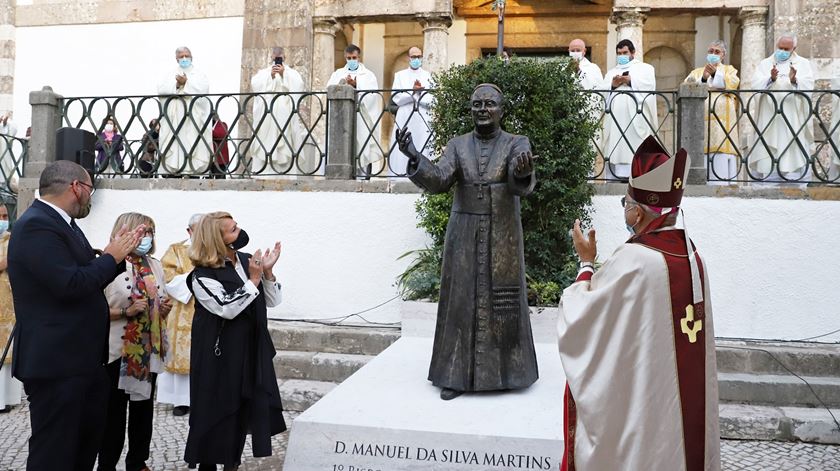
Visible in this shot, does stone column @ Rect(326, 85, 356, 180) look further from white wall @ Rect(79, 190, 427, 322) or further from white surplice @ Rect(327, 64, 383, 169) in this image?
white wall @ Rect(79, 190, 427, 322)

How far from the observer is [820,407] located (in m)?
6.57

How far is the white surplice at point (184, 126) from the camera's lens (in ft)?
31.3

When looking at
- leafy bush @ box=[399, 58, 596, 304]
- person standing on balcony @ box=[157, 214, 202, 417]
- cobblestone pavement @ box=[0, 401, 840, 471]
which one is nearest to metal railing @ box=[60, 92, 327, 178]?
leafy bush @ box=[399, 58, 596, 304]

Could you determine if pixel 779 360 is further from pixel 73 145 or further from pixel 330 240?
pixel 73 145

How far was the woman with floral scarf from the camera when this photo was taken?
479 centimetres

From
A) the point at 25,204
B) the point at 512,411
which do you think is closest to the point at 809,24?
the point at 512,411

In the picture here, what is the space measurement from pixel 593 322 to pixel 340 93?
6350 millimetres

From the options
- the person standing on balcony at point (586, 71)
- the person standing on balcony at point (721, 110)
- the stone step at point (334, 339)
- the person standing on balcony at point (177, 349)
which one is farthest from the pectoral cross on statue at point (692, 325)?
the person standing on balcony at point (586, 71)

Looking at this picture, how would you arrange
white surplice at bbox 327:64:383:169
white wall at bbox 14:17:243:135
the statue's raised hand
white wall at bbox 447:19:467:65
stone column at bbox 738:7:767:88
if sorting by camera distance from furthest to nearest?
white wall at bbox 447:19:467:65 < white wall at bbox 14:17:243:135 < stone column at bbox 738:7:767:88 < white surplice at bbox 327:64:383:169 < the statue's raised hand

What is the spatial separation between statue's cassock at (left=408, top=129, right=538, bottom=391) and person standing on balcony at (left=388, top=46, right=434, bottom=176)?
3906 mm

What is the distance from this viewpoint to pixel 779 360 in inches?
277

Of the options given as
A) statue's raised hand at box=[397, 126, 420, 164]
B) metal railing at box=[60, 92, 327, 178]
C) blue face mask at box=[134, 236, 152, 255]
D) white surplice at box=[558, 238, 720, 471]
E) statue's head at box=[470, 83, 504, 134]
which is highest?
metal railing at box=[60, 92, 327, 178]

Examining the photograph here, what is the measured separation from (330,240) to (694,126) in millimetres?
4443

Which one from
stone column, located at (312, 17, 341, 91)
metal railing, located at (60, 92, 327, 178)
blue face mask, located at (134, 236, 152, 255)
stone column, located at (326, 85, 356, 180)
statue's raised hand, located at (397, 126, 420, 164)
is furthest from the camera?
stone column, located at (312, 17, 341, 91)
